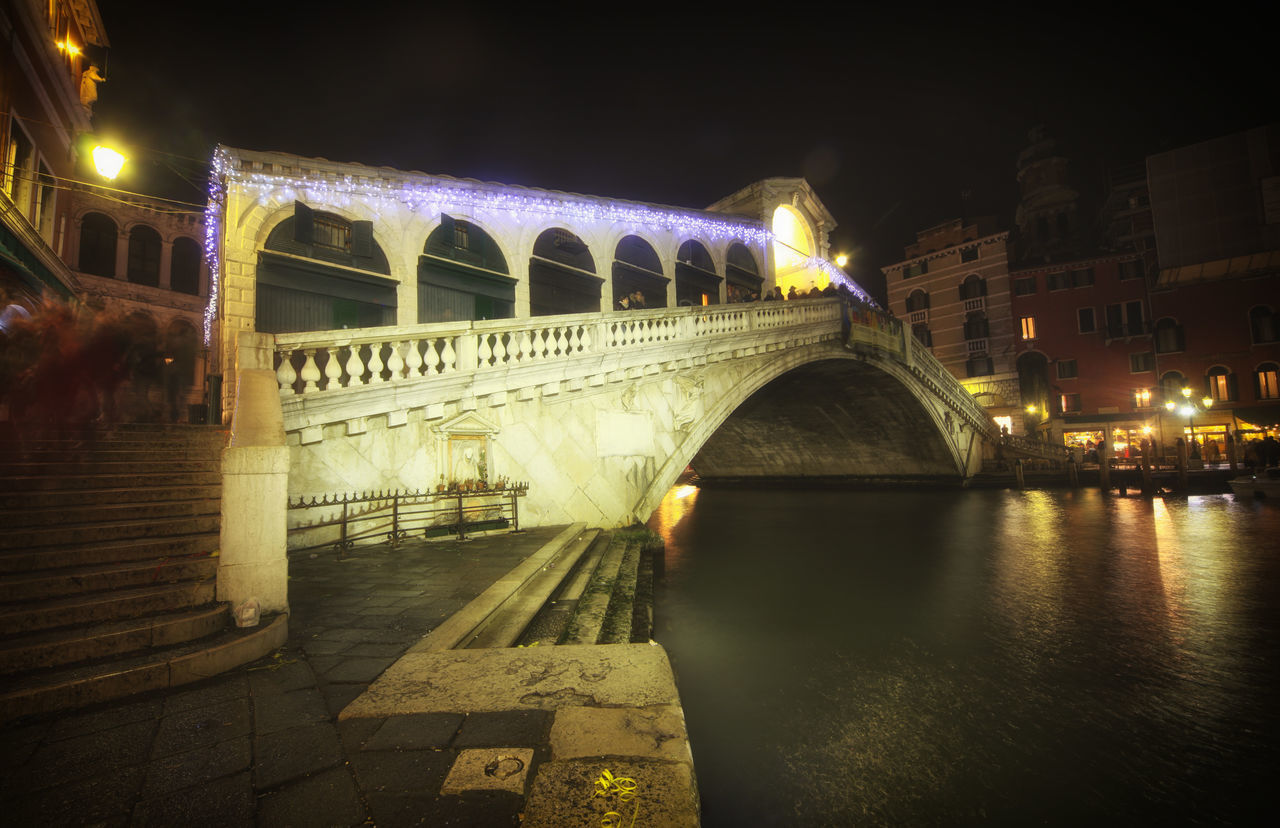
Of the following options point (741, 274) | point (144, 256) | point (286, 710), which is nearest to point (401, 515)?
point (286, 710)

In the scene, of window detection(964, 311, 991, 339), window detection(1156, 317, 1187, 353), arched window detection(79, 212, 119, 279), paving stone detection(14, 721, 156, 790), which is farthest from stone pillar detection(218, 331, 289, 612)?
window detection(1156, 317, 1187, 353)

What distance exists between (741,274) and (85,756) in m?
19.9

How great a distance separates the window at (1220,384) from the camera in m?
26.0

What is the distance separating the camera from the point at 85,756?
2.25m

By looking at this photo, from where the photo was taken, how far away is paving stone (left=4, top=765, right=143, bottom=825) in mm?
1852

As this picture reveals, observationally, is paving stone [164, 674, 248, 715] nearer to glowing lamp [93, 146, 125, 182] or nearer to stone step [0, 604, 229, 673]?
stone step [0, 604, 229, 673]

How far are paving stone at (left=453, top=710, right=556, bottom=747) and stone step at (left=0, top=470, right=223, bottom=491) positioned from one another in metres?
4.73

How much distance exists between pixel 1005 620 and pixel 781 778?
462cm

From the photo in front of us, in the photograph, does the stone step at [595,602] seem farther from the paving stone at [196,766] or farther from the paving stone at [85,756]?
the paving stone at [85,756]

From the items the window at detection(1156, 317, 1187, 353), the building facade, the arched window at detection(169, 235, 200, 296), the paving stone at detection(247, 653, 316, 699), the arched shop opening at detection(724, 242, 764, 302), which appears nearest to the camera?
the paving stone at detection(247, 653, 316, 699)

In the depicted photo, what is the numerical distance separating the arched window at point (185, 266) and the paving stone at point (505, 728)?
75.9ft

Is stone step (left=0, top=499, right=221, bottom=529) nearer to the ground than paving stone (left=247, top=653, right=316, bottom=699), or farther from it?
farther from it

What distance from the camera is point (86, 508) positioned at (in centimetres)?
463

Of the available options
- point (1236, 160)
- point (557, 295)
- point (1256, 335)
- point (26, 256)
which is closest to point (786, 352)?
point (557, 295)
